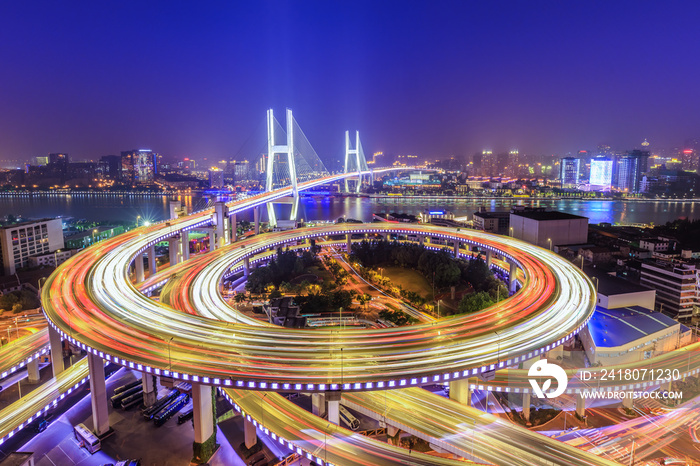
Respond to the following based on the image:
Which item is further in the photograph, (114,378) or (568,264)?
(568,264)

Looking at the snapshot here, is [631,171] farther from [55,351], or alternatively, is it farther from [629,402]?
[55,351]

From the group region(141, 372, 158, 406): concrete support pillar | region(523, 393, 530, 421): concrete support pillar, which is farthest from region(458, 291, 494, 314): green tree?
region(141, 372, 158, 406): concrete support pillar

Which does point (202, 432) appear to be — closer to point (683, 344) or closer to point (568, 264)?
point (568, 264)

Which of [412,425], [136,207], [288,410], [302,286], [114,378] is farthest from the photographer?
[136,207]

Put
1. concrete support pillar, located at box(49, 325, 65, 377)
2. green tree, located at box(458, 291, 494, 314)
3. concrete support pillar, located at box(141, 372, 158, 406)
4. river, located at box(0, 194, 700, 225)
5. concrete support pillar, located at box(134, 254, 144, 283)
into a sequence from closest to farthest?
concrete support pillar, located at box(49, 325, 65, 377)
concrete support pillar, located at box(141, 372, 158, 406)
green tree, located at box(458, 291, 494, 314)
concrete support pillar, located at box(134, 254, 144, 283)
river, located at box(0, 194, 700, 225)

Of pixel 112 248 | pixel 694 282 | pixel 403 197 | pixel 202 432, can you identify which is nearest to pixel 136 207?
pixel 403 197

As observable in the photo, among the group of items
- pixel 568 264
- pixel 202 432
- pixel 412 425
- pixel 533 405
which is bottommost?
pixel 533 405

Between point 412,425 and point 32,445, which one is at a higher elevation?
point 412,425

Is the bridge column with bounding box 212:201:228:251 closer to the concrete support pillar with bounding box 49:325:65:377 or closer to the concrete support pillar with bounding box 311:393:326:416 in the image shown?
the concrete support pillar with bounding box 49:325:65:377
